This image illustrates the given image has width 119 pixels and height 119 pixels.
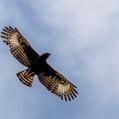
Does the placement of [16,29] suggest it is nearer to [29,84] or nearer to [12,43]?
[12,43]

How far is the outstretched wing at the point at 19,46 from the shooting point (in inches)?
1158

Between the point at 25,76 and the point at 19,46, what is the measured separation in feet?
7.33

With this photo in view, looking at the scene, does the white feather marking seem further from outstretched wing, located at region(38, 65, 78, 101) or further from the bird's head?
the bird's head

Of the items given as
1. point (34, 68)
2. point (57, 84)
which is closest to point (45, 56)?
point (34, 68)

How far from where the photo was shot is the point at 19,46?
3050 centimetres

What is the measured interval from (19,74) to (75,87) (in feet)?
13.2

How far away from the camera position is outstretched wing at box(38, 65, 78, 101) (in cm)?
3025

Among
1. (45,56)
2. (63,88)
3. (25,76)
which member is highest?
(63,88)

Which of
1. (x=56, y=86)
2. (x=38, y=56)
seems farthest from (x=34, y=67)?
(x=56, y=86)

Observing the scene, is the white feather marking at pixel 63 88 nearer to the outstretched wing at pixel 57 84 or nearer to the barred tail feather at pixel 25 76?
the outstretched wing at pixel 57 84

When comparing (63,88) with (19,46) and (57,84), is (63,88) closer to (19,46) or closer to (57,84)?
(57,84)

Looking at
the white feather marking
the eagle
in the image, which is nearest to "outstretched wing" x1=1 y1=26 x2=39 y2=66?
the eagle

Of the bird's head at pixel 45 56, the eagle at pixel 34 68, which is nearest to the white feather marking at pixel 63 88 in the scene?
the eagle at pixel 34 68

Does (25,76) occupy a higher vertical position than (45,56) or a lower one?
lower
